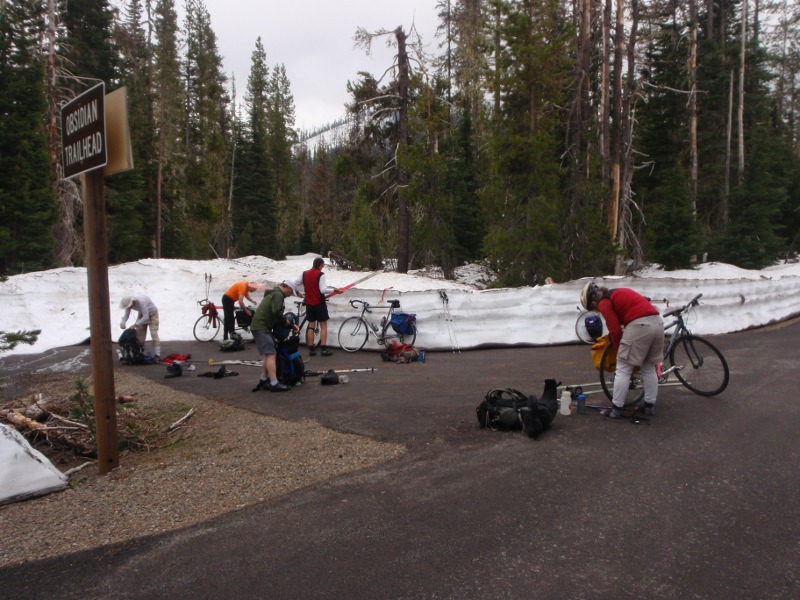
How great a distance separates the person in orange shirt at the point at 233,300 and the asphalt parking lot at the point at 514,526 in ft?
23.1

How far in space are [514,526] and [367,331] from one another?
8.35 meters

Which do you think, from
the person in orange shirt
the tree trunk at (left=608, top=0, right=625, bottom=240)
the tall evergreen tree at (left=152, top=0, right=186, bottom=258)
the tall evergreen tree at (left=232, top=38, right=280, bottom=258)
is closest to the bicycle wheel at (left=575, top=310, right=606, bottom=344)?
the tree trunk at (left=608, top=0, right=625, bottom=240)

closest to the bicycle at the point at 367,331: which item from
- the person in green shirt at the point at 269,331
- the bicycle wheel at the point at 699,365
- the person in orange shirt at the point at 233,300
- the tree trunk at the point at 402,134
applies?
the person in orange shirt at the point at 233,300

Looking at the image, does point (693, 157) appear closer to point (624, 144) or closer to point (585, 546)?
point (624, 144)

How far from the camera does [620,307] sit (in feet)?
20.2

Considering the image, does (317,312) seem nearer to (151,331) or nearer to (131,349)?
(151,331)

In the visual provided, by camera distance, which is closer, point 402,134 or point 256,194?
point 402,134

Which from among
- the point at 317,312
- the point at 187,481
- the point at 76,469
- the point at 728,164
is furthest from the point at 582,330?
the point at 728,164

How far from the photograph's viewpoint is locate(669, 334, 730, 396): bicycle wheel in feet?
22.2

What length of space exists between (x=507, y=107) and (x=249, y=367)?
1174cm

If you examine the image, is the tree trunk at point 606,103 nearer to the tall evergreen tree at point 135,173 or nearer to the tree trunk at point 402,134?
the tree trunk at point 402,134

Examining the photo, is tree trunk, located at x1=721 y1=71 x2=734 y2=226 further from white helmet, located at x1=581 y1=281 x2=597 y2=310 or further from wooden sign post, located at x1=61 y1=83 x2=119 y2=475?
wooden sign post, located at x1=61 y1=83 x2=119 y2=475

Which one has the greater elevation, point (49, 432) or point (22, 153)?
point (22, 153)

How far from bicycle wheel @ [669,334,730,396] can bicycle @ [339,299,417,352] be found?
567cm
